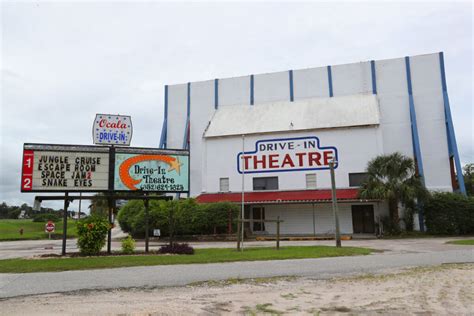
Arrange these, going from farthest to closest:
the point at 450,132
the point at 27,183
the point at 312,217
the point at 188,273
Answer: the point at 450,132
the point at 312,217
the point at 27,183
the point at 188,273

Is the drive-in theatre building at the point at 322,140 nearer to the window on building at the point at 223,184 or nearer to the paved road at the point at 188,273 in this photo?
the window on building at the point at 223,184

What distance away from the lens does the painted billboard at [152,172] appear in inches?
719

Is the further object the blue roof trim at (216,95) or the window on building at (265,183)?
the blue roof trim at (216,95)

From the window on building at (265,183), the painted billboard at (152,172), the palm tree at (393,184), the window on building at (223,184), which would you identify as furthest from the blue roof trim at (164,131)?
the painted billboard at (152,172)

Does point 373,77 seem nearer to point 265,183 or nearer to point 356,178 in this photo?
point 356,178

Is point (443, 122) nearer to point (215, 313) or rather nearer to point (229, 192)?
point (229, 192)

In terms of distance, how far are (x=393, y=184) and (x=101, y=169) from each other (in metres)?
19.8

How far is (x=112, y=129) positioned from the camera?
22906 mm

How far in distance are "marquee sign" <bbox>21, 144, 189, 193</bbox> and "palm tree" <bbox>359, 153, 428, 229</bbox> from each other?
49.7 feet

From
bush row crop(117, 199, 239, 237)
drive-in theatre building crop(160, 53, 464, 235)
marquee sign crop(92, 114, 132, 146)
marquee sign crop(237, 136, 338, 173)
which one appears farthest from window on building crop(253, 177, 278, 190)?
marquee sign crop(92, 114, 132, 146)

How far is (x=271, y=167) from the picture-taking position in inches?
1385

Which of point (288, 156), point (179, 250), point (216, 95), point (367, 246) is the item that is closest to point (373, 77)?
point (288, 156)

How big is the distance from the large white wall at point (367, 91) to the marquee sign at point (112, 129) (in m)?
14.4

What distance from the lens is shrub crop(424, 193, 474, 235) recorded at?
2798 cm
